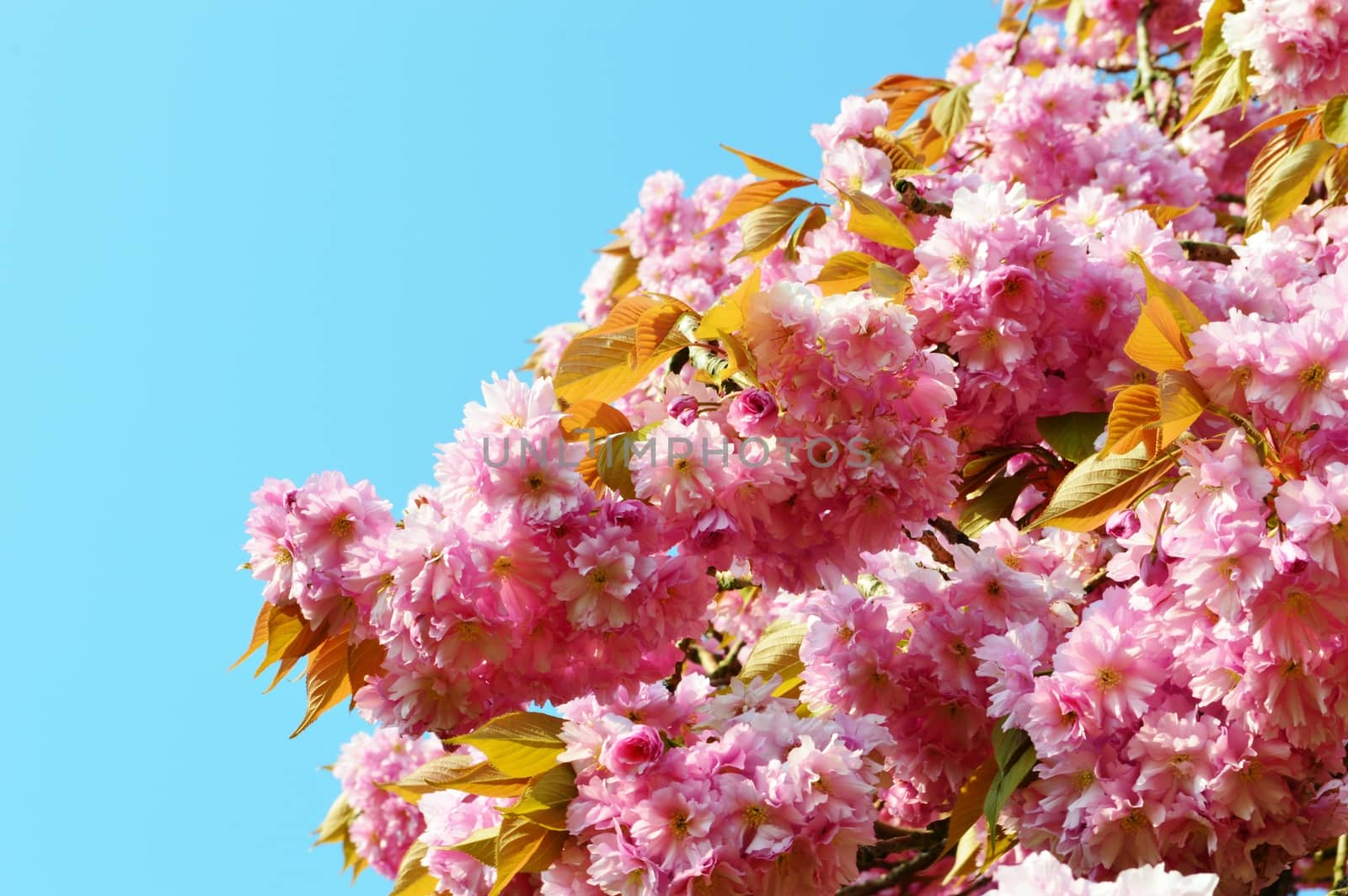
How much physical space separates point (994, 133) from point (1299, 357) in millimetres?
2240

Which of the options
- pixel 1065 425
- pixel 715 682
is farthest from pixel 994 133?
pixel 715 682

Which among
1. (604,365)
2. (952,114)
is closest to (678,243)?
(952,114)

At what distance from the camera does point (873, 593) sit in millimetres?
2512

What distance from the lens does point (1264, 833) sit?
1.95 m

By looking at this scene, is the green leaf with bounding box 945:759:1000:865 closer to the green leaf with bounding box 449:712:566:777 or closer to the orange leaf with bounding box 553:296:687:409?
the green leaf with bounding box 449:712:566:777

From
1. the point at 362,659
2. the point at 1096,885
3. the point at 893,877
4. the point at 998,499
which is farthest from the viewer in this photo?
the point at 893,877

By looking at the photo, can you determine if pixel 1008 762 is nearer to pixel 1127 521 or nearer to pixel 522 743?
pixel 1127 521

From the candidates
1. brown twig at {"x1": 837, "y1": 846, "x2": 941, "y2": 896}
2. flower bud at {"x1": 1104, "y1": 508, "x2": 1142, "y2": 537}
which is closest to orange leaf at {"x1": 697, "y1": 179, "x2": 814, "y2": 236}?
flower bud at {"x1": 1104, "y1": 508, "x2": 1142, "y2": 537}

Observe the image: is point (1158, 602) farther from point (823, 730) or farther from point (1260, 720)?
point (823, 730)

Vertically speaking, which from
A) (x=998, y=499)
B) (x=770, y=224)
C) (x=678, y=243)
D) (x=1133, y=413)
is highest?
(x=678, y=243)

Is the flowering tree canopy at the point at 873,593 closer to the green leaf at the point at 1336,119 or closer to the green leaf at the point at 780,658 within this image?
the green leaf at the point at 780,658

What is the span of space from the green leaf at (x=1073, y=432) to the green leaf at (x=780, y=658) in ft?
2.18

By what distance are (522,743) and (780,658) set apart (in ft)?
2.48

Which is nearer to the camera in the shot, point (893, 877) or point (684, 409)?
point (684, 409)
